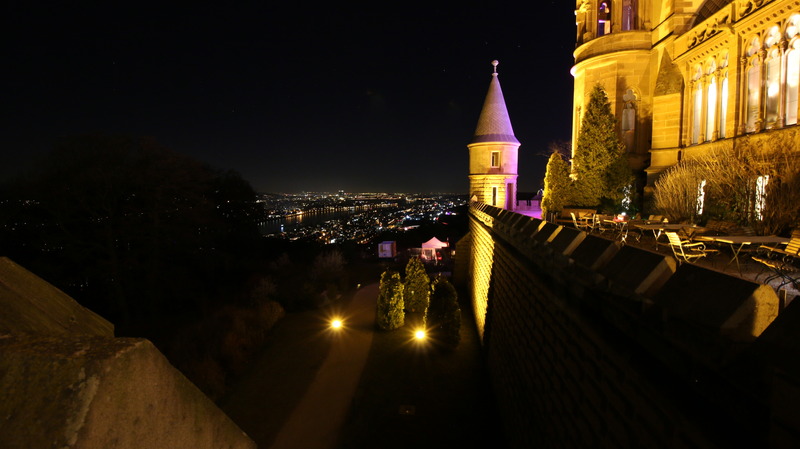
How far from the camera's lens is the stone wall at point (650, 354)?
203 cm

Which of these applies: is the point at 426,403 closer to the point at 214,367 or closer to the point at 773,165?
the point at 214,367

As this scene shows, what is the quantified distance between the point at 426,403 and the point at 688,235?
791 centimetres

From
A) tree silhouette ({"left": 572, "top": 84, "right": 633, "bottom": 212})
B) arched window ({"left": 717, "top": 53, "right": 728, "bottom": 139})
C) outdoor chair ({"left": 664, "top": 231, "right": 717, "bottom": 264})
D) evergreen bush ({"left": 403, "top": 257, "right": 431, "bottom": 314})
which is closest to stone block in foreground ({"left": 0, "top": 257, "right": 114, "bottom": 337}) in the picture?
outdoor chair ({"left": 664, "top": 231, "right": 717, "bottom": 264})

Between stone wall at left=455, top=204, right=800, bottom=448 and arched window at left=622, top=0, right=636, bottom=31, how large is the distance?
19020mm

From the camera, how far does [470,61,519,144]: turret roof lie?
94.8 ft

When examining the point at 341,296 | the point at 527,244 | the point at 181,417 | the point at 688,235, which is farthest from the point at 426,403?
the point at 341,296

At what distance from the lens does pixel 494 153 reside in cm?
2895

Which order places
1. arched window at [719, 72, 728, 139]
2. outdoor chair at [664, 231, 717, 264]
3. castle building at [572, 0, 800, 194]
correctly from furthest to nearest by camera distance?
arched window at [719, 72, 728, 139] < castle building at [572, 0, 800, 194] < outdoor chair at [664, 231, 717, 264]

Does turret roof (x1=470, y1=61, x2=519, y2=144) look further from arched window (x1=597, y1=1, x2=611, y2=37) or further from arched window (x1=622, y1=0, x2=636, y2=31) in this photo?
arched window (x1=622, y1=0, x2=636, y2=31)

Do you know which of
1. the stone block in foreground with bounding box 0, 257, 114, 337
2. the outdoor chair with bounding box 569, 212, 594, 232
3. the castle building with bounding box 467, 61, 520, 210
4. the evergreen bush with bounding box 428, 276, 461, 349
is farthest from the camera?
the castle building with bounding box 467, 61, 520, 210

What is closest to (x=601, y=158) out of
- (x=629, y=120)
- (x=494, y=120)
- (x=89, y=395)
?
(x=629, y=120)

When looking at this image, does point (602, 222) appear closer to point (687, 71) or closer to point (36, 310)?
point (687, 71)

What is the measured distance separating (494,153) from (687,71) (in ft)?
43.7

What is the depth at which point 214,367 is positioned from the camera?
569 inches
